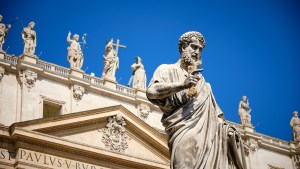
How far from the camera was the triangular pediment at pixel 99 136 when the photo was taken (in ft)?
75.9

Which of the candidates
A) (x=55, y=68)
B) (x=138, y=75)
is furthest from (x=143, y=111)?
(x=55, y=68)

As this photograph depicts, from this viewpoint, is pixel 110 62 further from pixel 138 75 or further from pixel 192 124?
pixel 192 124

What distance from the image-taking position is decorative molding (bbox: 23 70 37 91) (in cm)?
2428

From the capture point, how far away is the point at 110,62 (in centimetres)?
2669

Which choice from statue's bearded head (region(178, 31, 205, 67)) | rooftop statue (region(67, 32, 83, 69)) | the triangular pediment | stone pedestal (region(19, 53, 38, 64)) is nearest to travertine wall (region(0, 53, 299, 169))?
stone pedestal (region(19, 53, 38, 64))

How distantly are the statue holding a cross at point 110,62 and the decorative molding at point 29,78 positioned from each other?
3.51m

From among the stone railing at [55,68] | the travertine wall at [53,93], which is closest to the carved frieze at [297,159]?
the travertine wall at [53,93]

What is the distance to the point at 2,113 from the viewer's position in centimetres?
2366

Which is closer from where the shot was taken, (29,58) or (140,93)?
(29,58)

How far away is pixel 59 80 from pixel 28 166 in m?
4.58

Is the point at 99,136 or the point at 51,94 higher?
the point at 51,94

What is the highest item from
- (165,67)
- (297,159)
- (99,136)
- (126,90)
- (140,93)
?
(126,90)

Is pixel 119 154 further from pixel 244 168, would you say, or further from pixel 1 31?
pixel 244 168

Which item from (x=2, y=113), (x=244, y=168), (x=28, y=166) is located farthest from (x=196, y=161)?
(x=2, y=113)
